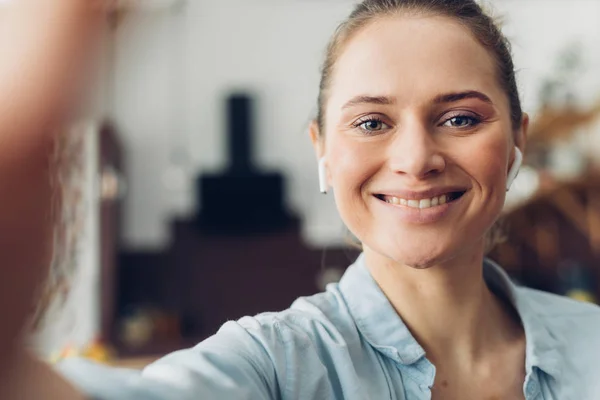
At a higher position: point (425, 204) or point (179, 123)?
point (179, 123)

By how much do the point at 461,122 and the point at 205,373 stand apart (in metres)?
0.49

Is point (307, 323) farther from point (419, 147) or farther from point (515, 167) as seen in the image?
point (515, 167)

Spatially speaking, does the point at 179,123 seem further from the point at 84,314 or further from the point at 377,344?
the point at 377,344

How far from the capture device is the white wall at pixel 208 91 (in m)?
5.93

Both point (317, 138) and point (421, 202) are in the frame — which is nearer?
point (421, 202)

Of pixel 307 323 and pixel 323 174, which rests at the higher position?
pixel 323 174

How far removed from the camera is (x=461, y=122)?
3.31ft

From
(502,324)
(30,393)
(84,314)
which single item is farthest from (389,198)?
(84,314)

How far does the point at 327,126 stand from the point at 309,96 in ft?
16.3

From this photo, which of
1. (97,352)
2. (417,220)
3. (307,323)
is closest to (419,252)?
(417,220)

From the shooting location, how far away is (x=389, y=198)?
1.01 m

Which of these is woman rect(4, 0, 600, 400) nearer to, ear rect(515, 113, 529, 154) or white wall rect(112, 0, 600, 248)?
ear rect(515, 113, 529, 154)

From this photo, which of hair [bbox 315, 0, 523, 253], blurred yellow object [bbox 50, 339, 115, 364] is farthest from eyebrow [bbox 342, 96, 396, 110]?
blurred yellow object [bbox 50, 339, 115, 364]

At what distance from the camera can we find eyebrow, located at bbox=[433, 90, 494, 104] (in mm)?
988
